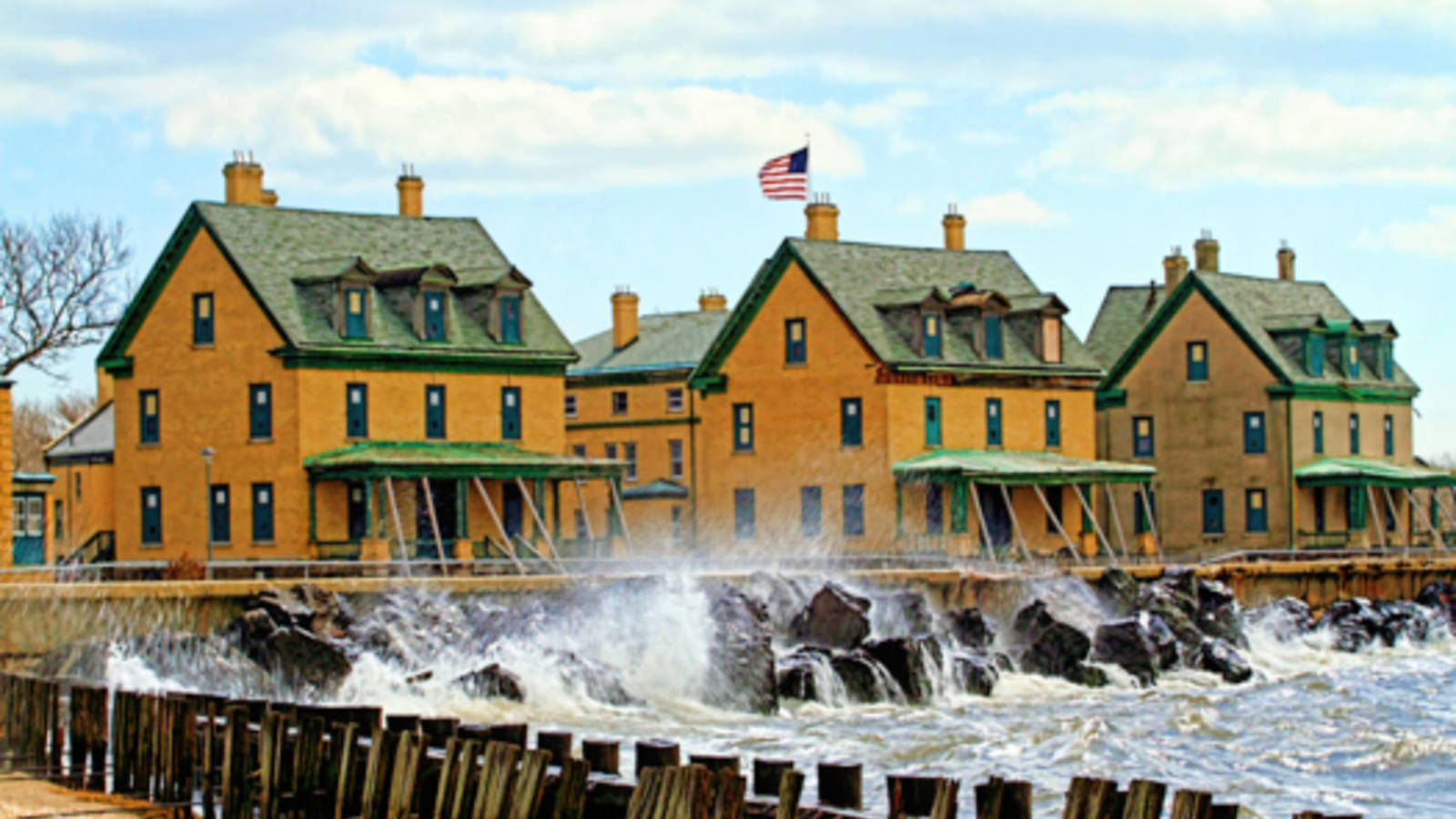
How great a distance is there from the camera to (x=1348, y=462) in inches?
2505

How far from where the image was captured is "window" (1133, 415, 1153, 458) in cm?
6500

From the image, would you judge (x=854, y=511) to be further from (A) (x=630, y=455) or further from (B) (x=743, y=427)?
(A) (x=630, y=455)

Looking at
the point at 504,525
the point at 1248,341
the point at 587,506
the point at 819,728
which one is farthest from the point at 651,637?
the point at 1248,341

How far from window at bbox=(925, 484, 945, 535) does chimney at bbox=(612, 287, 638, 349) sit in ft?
59.0

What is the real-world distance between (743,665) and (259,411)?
1656 cm

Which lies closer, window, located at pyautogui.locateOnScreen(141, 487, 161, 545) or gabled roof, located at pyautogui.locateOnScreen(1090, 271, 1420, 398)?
window, located at pyautogui.locateOnScreen(141, 487, 161, 545)

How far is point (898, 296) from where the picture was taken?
56.4m

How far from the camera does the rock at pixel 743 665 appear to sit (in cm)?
3522

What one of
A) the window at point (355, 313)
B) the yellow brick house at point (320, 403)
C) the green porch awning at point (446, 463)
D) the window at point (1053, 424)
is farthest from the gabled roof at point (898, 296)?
the window at point (355, 313)

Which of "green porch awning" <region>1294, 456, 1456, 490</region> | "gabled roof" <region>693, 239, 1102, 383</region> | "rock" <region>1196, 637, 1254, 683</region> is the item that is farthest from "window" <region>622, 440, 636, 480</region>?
"rock" <region>1196, 637, 1254, 683</region>

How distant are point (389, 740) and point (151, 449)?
34.2 metres

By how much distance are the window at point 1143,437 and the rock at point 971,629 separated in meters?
23.8

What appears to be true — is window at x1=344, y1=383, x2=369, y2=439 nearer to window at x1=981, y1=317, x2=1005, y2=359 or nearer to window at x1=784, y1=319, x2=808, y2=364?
window at x1=784, y1=319, x2=808, y2=364

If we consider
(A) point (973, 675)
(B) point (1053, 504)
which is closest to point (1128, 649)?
(A) point (973, 675)
